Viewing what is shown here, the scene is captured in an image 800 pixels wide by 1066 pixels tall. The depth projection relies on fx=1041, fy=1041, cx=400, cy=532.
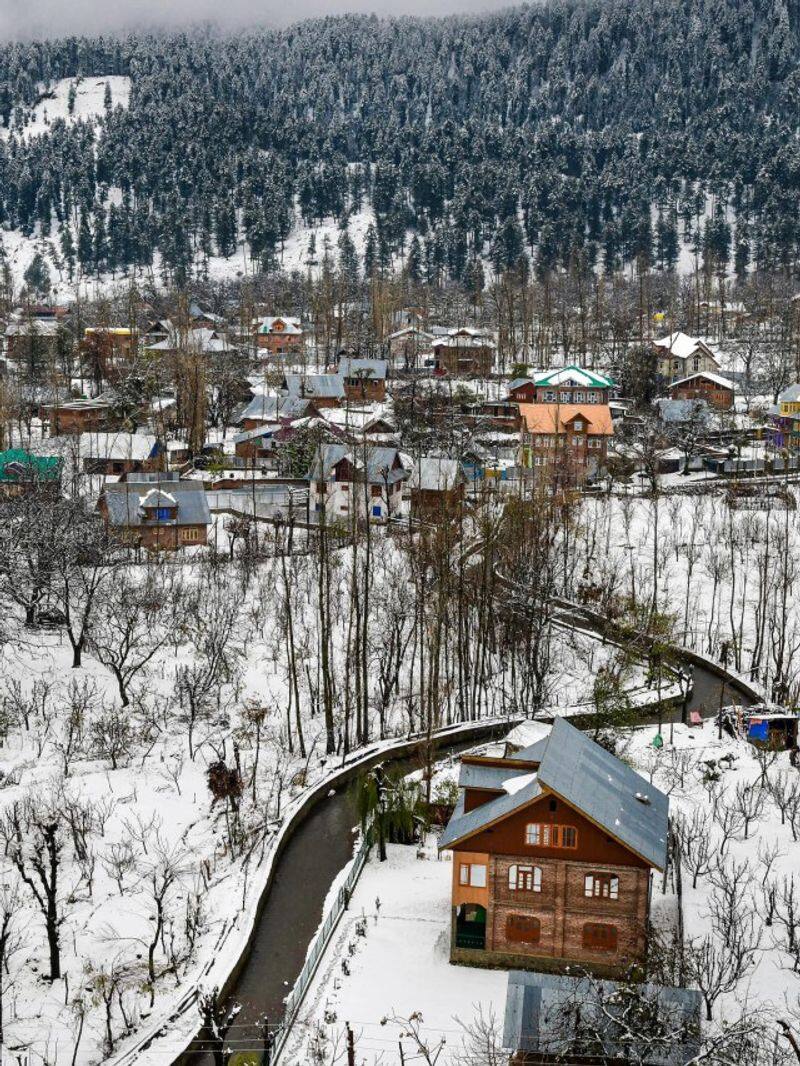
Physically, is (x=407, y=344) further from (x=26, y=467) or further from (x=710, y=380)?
(x=26, y=467)

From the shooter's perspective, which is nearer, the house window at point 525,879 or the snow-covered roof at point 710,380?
the house window at point 525,879

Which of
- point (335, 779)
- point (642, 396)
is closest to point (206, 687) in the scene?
point (335, 779)

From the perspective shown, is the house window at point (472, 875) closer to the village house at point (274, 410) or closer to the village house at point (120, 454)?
the village house at point (120, 454)

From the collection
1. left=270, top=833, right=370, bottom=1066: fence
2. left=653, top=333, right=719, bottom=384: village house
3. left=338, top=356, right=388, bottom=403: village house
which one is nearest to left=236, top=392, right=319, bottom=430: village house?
left=338, top=356, right=388, bottom=403: village house

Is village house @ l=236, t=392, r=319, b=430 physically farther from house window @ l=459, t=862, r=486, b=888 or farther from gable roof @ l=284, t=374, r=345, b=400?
house window @ l=459, t=862, r=486, b=888

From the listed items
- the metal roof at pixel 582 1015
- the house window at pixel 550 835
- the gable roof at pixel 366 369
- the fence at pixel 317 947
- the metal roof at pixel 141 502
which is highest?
the gable roof at pixel 366 369

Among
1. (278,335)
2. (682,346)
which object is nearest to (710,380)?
(682,346)

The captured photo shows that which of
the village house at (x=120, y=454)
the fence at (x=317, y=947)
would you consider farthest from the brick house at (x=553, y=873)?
the village house at (x=120, y=454)

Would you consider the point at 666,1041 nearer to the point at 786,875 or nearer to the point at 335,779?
the point at 786,875
